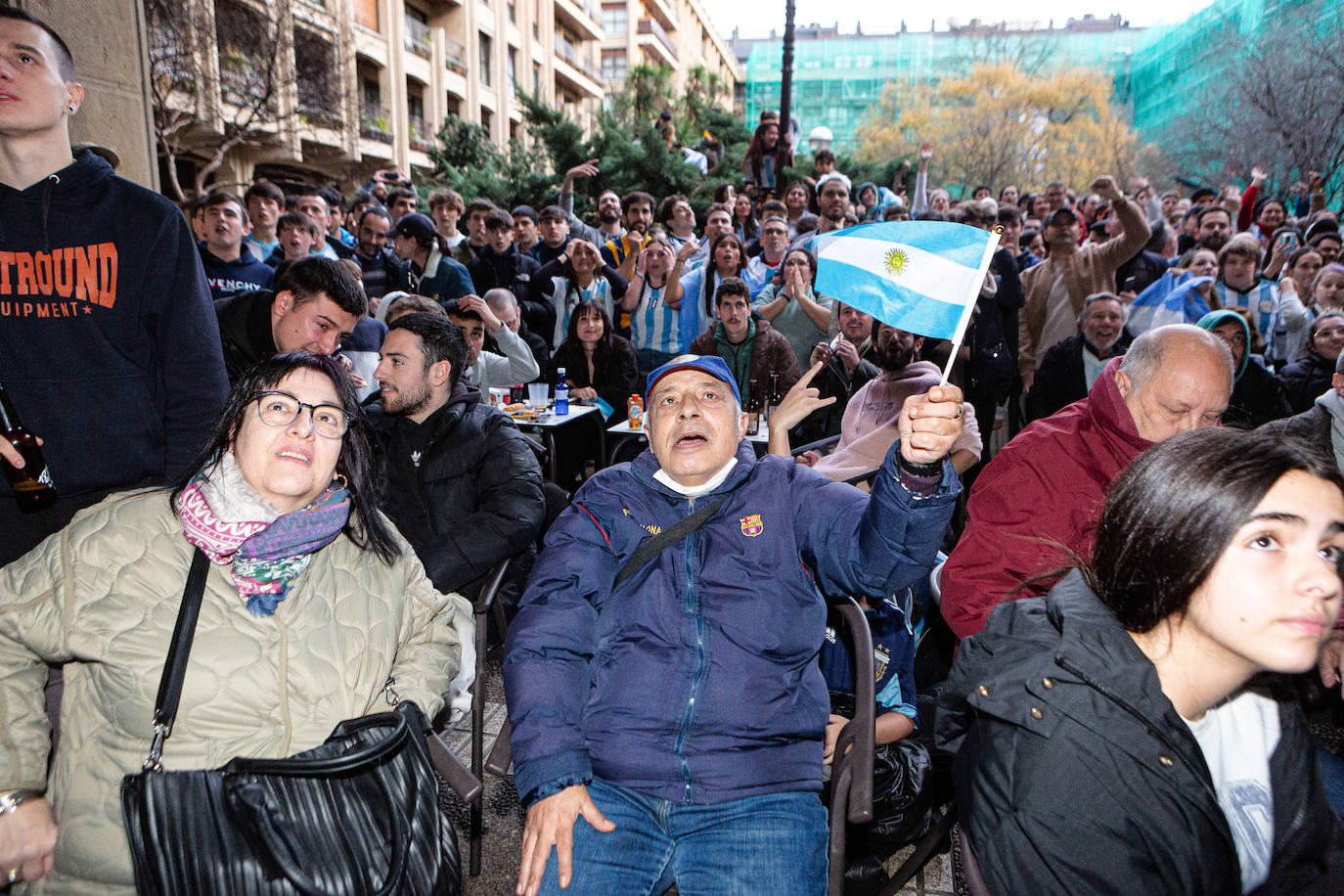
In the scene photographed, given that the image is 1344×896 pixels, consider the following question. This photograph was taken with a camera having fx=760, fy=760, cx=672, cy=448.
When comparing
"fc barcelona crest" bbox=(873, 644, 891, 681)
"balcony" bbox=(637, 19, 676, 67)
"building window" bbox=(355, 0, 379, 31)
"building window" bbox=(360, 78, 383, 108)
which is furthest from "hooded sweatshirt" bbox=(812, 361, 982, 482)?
"balcony" bbox=(637, 19, 676, 67)

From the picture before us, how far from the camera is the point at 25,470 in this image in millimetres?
2215

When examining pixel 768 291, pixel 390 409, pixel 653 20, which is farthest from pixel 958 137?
pixel 390 409

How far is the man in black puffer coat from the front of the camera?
318 centimetres

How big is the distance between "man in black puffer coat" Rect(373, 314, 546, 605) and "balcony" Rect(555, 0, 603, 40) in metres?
39.0

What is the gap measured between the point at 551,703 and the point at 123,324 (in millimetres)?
1777

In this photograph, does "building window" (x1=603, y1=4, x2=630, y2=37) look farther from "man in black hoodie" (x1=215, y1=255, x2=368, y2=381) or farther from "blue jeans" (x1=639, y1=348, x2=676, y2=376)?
"man in black hoodie" (x1=215, y1=255, x2=368, y2=381)

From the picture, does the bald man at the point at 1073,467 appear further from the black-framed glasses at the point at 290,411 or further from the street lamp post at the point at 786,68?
the street lamp post at the point at 786,68

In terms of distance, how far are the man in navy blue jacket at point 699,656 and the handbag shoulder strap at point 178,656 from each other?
79 cm

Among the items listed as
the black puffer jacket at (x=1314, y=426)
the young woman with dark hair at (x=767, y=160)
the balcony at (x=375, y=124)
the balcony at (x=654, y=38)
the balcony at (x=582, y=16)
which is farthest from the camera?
the balcony at (x=654, y=38)

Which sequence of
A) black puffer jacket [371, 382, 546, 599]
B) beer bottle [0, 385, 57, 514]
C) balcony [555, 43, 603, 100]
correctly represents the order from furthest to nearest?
balcony [555, 43, 603, 100]
black puffer jacket [371, 382, 546, 599]
beer bottle [0, 385, 57, 514]

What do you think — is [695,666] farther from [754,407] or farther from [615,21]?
[615,21]

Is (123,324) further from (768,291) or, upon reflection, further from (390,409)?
(768,291)

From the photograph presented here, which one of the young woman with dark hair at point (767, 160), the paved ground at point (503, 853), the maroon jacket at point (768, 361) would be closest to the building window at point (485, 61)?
the young woman with dark hair at point (767, 160)

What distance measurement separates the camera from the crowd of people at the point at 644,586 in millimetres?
1518
